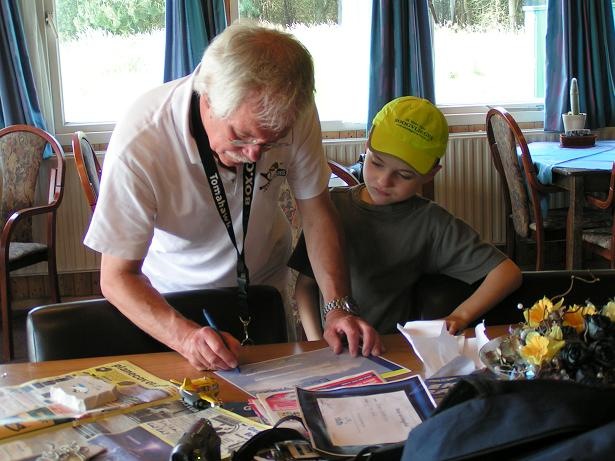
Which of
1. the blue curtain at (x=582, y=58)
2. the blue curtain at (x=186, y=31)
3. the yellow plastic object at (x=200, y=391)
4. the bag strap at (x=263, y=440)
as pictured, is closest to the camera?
the bag strap at (x=263, y=440)

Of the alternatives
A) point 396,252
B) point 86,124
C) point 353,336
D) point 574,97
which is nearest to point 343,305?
point 353,336

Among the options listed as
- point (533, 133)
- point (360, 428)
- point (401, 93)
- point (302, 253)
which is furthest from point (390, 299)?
point (533, 133)

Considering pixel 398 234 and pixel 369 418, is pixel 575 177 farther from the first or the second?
pixel 369 418

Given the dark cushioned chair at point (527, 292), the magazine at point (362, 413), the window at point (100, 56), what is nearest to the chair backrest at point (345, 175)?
the window at point (100, 56)

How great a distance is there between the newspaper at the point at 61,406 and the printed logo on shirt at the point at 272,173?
1.79ft

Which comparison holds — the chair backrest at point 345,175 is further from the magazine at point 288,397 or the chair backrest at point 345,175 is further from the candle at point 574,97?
the magazine at point 288,397

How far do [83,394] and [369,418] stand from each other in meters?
0.47

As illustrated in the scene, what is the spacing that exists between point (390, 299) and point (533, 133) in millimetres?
3373

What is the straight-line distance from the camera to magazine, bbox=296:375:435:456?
3.84ft

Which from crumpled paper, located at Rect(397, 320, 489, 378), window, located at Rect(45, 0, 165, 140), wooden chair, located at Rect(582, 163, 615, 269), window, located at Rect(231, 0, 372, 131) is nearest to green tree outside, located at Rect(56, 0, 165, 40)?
window, located at Rect(45, 0, 165, 140)

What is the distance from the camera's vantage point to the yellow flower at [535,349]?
1.19 m

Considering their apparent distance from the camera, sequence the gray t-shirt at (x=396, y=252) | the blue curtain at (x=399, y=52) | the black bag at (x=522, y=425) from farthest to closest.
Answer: the blue curtain at (x=399, y=52), the gray t-shirt at (x=396, y=252), the black bag at (x=522, y=425)

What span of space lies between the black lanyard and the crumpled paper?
0.37m

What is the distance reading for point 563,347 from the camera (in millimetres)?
1186
